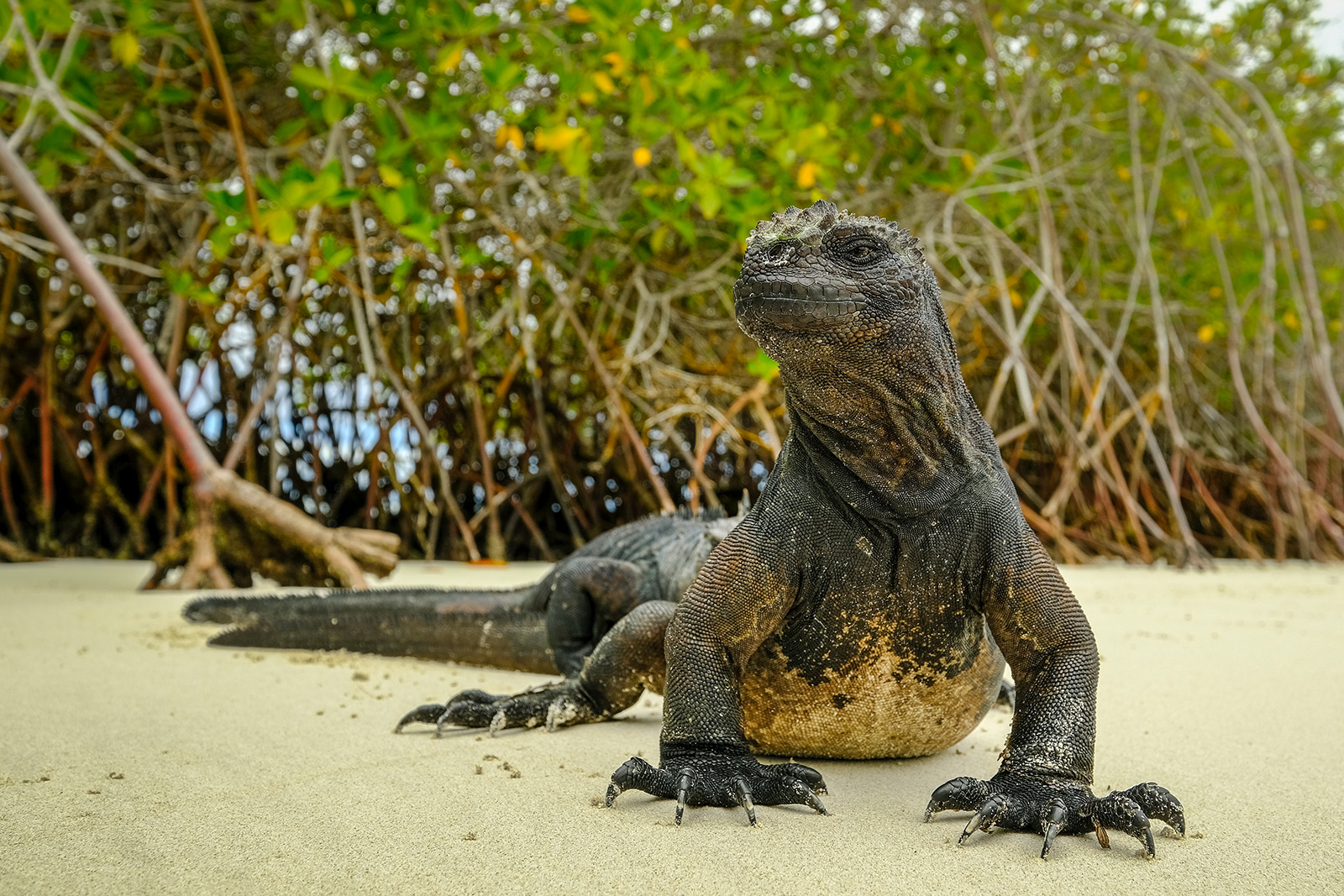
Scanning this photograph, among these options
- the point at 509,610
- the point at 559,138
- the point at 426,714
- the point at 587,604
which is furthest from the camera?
the point at 559,138

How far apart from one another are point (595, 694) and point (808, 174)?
3.40m

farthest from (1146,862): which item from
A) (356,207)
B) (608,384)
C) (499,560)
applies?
(499,560)

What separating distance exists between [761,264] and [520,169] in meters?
4.08

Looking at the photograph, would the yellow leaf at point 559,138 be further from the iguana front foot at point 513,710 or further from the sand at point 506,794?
the iguana front foot at point 513,710

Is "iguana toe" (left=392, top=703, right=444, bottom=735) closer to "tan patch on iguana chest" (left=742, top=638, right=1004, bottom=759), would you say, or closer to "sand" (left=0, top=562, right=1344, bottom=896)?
"sand" (left=0, top=562, right=1344, bottom=896)

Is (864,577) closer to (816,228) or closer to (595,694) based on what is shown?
(816,228)

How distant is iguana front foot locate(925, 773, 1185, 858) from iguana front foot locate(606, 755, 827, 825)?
9.3 inches

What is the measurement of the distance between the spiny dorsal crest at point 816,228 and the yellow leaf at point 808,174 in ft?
10.9

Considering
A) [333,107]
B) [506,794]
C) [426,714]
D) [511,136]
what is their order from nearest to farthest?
[506,794] < [426,714] < [333,107] < [511,136]

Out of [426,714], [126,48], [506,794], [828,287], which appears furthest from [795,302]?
[126,48]

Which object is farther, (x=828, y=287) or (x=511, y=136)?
(x=511, y=136)

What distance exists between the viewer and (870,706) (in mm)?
2162

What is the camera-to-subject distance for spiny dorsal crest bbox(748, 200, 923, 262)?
1922 millimetres

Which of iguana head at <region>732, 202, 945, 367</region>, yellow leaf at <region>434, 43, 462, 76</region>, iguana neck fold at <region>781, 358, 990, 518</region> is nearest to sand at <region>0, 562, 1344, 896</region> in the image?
iguana neck fold at <region>781, 358, 990, 518</region>
